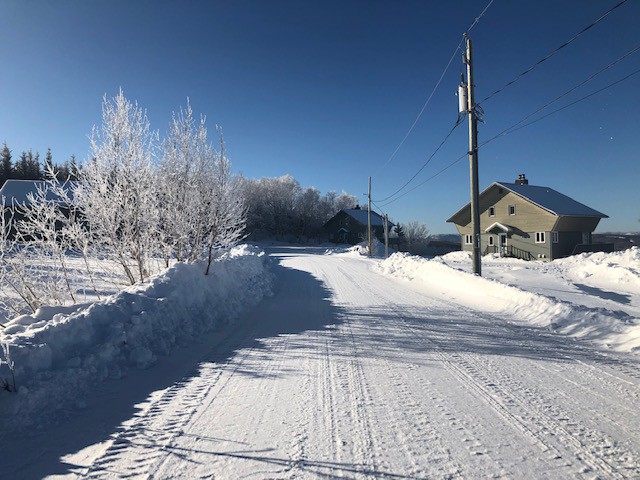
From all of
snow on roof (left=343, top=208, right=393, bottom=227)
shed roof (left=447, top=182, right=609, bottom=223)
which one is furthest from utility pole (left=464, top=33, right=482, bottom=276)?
snow on roof (left=343, top=208, right=393, bottom=227)

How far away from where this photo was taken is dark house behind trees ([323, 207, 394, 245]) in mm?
62031

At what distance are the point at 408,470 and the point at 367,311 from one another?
6.20 metres

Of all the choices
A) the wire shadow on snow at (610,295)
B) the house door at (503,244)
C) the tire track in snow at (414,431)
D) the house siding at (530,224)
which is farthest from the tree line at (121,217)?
the house door at (503,244)

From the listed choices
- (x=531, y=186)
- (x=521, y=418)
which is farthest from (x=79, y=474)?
(x=531, y=186)

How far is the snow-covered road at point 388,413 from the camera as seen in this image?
2.70m

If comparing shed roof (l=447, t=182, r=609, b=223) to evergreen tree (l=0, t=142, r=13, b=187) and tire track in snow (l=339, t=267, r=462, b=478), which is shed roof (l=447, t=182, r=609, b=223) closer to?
tire track in snow (l=339, t=267, r=462, b=478)

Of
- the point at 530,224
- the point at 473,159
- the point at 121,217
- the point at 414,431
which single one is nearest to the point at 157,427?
the point at 414,431

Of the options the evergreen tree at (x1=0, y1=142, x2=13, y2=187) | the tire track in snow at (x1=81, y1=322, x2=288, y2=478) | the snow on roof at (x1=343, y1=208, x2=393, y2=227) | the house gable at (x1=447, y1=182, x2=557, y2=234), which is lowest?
the tire track in snow at (x1=81, y1=322, x2=288, y2=478)

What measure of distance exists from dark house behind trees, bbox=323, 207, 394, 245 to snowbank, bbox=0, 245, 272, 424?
54.0 m

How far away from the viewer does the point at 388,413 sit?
11.6 feet

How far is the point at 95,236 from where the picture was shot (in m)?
10.2

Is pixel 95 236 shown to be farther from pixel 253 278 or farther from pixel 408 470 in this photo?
pixel 408 470

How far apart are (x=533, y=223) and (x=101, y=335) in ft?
113

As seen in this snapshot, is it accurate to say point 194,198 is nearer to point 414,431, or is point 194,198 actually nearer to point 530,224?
point 414,431
